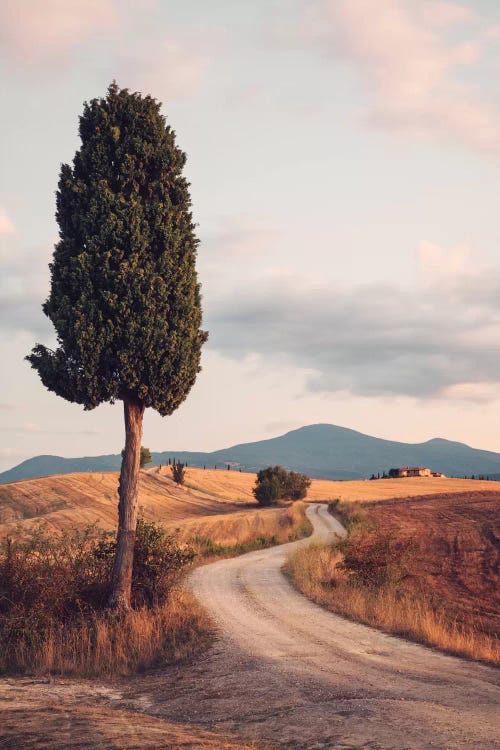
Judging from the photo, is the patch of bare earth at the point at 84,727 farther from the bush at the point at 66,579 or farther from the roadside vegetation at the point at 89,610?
the bush at the point at 66,579

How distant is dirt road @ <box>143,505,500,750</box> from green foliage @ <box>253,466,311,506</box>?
6069 centimetres

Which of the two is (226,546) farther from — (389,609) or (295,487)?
(295,487)

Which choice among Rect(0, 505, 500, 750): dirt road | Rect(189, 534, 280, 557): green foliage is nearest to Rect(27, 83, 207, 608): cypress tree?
Rect(0, 505, 500, 750): dirt road

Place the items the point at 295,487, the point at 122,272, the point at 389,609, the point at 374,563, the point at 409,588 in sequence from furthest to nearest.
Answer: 1. the point at 295,487
2. the point at 409,588
3. the point at 374,563
4. the point at 389,609
5. the point at 122,272

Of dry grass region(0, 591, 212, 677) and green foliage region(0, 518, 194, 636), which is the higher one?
green foliage region(0, 518, 194, 636)

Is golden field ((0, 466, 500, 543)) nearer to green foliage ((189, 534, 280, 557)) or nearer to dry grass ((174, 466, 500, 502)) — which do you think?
dry grass ((174, 466, 500, 502))

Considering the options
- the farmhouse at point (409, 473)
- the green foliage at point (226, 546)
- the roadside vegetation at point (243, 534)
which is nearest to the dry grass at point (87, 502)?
the roadside vegetation at point (243, 534)

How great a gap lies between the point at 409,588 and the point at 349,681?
12.8 metres

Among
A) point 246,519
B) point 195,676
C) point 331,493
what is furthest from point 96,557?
point 331,493

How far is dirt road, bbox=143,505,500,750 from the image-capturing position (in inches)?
364

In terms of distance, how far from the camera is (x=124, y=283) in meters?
17.0

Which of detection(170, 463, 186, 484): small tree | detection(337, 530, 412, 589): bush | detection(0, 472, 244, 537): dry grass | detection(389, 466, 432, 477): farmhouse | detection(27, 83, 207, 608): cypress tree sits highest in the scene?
detection(27, 83, 207, 608): cypress tree

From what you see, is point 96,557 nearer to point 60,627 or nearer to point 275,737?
point 60,627

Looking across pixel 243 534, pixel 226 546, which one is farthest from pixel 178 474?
pixel 226 546
